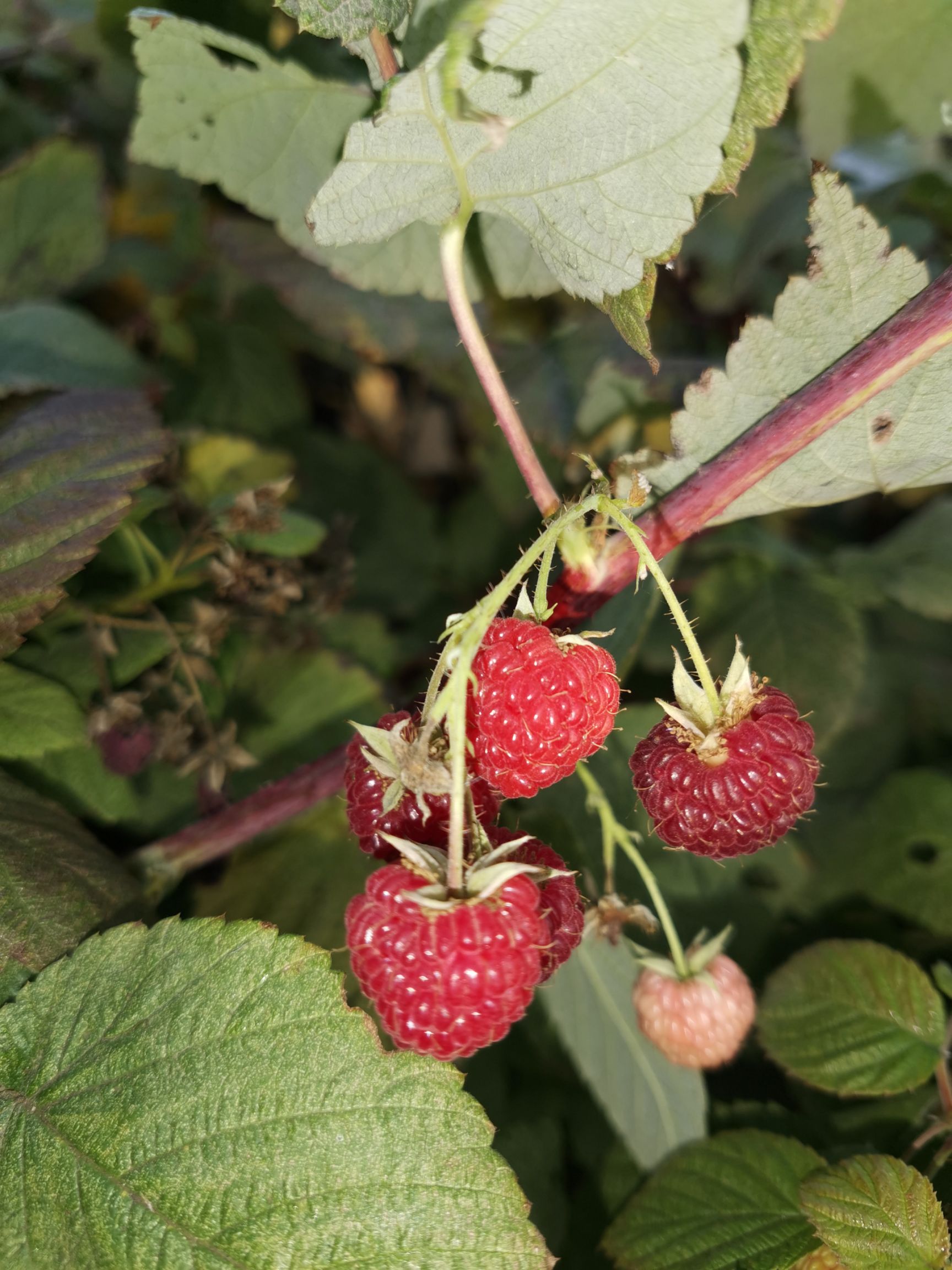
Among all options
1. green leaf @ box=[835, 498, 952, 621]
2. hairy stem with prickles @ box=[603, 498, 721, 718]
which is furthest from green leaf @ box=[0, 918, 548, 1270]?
green leaf @ box=[835, 498, 952, 621]

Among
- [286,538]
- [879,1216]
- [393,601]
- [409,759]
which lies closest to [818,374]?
[409,759]

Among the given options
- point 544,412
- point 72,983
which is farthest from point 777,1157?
point 544,412

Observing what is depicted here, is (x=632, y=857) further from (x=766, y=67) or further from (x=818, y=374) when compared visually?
(x=766, y=67)

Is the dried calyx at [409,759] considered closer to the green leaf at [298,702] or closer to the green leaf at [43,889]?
the green leaf at [43,889]

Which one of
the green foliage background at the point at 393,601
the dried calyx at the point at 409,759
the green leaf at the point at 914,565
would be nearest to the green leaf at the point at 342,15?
the green foliage background at the point at 393,601

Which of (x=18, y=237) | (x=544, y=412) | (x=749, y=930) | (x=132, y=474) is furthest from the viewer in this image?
(x=544, y=412)

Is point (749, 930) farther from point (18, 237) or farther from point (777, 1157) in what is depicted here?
point (18, 237)
